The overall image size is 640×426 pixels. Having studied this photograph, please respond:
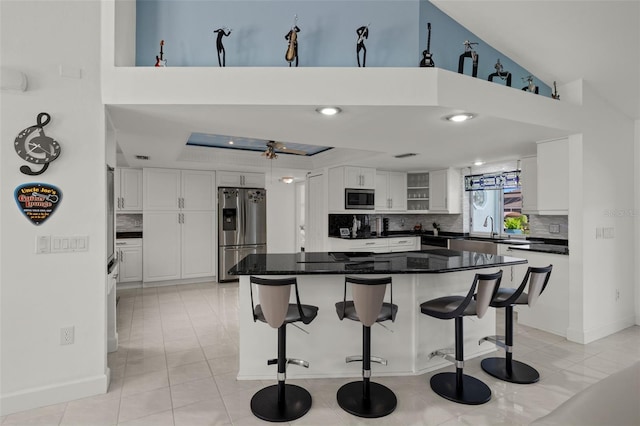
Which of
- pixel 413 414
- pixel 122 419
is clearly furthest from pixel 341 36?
pixel 122 419

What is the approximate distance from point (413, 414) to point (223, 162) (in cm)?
498

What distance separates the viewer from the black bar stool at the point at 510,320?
9.23ft

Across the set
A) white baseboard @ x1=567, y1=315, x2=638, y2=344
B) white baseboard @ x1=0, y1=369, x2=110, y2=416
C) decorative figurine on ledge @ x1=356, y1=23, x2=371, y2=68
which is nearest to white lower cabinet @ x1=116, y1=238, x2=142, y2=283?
white baseboard @ x1=0, y1=369, x2=110, y2=416

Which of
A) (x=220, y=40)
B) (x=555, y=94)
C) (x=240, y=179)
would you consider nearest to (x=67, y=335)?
(x=220, y=40)

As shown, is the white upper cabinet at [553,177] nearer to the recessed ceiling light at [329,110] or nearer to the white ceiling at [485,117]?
the white ceiling at [485,117]

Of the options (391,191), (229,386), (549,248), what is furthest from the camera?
(391,191)

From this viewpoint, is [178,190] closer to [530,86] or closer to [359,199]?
[359,199]

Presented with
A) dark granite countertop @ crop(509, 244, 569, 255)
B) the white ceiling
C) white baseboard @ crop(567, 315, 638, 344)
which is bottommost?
white baseboard @ crop(567, 315, 638, 344)

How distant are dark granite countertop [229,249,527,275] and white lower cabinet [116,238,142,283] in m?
3.72

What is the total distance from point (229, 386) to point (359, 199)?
3975 millimetres

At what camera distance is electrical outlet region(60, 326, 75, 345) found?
2.48 m

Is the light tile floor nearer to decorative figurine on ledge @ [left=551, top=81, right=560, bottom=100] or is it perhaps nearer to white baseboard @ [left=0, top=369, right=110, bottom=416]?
white baseboard @ [left=0, top=369, right=110, bottom=416]

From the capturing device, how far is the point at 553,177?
3838mm

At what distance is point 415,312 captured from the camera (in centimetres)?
292
